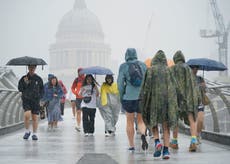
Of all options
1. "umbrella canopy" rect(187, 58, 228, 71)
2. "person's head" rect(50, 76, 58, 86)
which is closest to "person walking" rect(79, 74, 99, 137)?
"person's head" rect(50, 76, 58, 86)

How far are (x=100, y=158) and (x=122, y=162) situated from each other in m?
0.56

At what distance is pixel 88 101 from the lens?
1514cm

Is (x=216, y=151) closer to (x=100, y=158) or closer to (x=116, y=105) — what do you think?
(x=100, y=158)

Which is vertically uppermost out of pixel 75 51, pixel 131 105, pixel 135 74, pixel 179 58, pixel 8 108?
pixel 179 58

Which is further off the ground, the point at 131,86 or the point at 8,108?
the point at 131,86

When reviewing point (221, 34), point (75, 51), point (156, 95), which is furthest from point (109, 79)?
point (221, 34)

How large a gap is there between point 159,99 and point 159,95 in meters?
0.06

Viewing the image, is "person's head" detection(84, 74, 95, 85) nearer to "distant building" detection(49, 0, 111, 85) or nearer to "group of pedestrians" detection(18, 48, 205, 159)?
"group of pedestrians" detection(18, 48, 205, 159)

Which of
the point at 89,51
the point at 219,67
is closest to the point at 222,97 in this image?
the point at 219,67

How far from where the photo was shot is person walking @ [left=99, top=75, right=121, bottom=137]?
1530cm

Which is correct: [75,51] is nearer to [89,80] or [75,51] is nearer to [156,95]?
[89,80]

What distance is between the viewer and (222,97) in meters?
11.9

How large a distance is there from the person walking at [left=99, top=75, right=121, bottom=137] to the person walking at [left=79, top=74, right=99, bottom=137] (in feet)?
0.79

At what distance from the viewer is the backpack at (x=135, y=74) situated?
10.5 m
